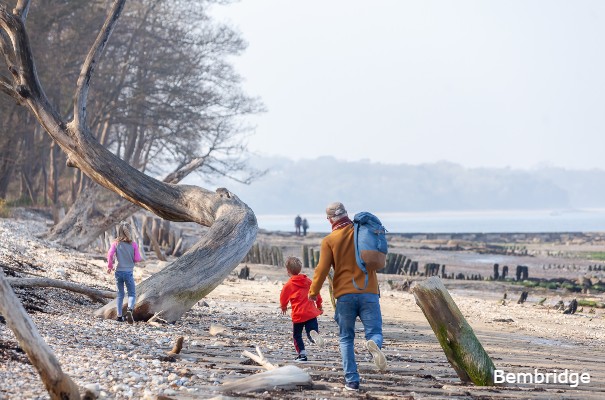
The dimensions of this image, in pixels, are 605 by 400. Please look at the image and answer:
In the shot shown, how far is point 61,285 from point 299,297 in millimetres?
3770

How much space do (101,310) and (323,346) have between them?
289 centimetres

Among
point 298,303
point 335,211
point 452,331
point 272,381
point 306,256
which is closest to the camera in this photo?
point 272,381

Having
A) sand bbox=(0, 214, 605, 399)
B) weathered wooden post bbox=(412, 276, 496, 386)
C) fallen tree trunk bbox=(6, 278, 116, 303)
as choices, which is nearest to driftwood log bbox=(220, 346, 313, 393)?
sand bbox=(0, 214, 605, 399)

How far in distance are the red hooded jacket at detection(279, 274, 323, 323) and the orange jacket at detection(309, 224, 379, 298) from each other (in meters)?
1.43

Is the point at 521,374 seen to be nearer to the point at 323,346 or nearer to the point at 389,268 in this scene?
the point at 323,346

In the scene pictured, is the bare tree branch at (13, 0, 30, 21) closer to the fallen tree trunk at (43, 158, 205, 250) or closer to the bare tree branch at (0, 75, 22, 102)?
the bare tree branch at (0, 75, 22, 102)

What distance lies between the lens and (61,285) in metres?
11.9

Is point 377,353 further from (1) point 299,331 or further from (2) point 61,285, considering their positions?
(2) point 61,285

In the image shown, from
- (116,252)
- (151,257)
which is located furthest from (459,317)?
(151,257)

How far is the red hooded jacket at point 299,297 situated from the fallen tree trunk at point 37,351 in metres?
3.40

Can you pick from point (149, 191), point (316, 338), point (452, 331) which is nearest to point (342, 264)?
point (452, 331)

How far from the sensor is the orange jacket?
7.95 metres

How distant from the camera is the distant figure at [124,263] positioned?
11.5 meters

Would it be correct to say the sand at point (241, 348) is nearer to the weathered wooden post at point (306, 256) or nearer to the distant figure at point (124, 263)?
the distant figure at point (124, 263)
